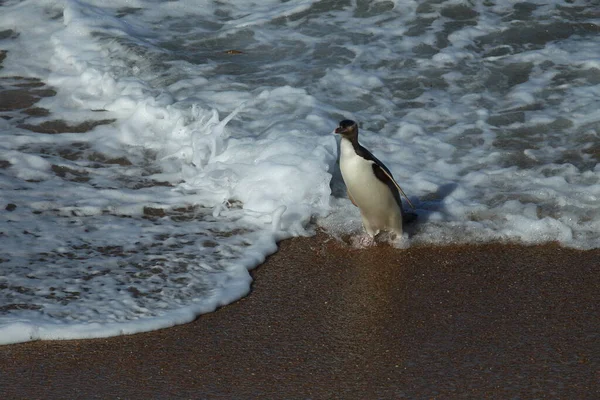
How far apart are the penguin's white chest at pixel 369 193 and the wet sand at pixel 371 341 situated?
203 mm

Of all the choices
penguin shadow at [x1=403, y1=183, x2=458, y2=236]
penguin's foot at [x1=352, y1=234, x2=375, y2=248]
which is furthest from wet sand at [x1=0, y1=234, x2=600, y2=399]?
penguin shadow at [x1=403, y1=183, x2=458, y2=236]

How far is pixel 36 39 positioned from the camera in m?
8.06

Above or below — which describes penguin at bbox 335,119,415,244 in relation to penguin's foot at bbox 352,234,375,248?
above

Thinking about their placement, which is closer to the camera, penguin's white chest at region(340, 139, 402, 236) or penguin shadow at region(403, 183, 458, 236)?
penguin's white chest at region(340, 139, 402, 236)

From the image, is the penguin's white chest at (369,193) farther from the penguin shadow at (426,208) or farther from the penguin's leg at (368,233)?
the penguin shadow at (426,208)

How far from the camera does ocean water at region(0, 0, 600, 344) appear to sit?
14.4 feet

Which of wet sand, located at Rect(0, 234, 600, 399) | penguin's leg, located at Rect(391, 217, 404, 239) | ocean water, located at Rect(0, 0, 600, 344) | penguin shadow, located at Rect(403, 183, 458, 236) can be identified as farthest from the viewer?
penguin shadow, located at Rect(403, 183, 458, 236)

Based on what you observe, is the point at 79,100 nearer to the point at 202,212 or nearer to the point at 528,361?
the point at 202,212

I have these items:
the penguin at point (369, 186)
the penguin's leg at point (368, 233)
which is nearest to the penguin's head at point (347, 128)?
the penguin at point (369, 186)

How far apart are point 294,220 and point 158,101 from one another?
2.13 m

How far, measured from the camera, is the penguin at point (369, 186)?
461 cm

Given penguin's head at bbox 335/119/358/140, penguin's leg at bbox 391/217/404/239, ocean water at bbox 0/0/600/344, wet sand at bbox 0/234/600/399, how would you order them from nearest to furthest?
wet sand at bbox 0/234/600/399, ocean water at bbox 0/0/600/344, penguin's head at bbox 335/119/358/140, penguin's leg at bbox 391/217/404/239

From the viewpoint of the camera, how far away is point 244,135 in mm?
6047

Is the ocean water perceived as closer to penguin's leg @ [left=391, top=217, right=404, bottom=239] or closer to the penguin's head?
penguin's leg @ [left=391, top=217, right=404, bottom=239]
